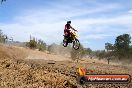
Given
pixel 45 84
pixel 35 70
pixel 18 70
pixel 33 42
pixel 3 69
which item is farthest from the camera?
pixel 33 42

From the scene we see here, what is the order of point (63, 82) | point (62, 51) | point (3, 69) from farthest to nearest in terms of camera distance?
point (62, 51) → point (3, 69) → point (63, 82)

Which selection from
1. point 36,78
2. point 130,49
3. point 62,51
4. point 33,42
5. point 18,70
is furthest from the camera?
point 62,51

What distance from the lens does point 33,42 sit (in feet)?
374

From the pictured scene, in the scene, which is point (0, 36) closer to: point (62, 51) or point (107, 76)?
point (62, 51)

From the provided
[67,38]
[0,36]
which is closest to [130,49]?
[0,36]

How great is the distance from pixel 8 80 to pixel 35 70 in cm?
287


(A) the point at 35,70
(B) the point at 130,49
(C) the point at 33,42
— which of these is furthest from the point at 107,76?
(C) the point at 33,42

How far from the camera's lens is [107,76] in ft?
52.0

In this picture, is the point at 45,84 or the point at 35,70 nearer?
the point at 45,84

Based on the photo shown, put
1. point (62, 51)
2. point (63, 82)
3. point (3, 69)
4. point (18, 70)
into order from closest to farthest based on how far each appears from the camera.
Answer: point (63, 82) → point (18, 70) → point (3, 69) → point (62, 51)

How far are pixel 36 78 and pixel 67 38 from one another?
485 cm

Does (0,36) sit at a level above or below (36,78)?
above

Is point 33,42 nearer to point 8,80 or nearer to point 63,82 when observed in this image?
point 8,80

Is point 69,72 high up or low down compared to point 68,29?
down
